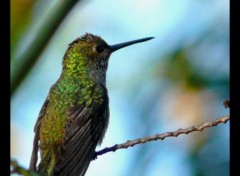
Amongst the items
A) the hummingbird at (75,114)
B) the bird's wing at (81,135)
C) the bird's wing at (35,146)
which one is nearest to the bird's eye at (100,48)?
the hummingbird at (75,114)

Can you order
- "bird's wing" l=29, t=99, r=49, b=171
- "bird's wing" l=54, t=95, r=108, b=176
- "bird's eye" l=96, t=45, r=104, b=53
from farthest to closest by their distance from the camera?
"bird's eye" l=96, t=45, r=104, b=53 < "bird's wing" l=54, t=95, r=108, b=176 < "bird's wing" l=29, t=99, r=49, b=171

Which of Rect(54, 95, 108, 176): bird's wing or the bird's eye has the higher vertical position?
the bird's eye

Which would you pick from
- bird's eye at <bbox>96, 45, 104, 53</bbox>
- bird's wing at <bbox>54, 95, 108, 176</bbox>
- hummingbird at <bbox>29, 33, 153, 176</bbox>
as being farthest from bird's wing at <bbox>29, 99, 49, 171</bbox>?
bird's eye at <bbox>96, 45, 104, 53</bbox>

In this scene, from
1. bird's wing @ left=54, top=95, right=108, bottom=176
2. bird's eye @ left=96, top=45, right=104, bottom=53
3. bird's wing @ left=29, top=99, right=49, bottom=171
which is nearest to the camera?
bird's wing @ left=29, top=99, right=49, bottom=171

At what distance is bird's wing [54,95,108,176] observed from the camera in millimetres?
2475

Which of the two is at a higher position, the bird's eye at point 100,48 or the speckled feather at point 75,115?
the bird's eye at point 100,48

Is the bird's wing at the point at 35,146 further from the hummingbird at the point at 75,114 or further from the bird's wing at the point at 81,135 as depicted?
the bird's wing at the point at 81,135

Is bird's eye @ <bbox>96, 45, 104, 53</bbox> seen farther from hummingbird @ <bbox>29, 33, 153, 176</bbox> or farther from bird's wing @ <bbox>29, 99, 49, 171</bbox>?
bird's wing @ <bbox>29, 99, 49, 171</bbox>

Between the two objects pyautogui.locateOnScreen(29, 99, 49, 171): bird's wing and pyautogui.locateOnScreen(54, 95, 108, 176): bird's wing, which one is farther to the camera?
pyautogui.locateOnScreen(54, 95, 108, 176): bird's wing

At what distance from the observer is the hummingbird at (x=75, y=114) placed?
250 centimetres

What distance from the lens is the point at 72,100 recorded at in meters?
3.07

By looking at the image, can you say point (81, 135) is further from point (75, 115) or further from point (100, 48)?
point (100, 48)
